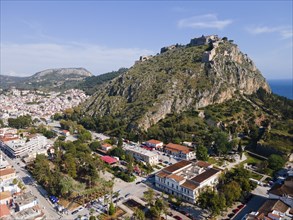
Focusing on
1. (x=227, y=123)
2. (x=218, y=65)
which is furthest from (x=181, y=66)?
(x=227, y=123)

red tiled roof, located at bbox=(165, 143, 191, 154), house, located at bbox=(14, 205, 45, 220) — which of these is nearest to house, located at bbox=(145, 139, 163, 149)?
red tiled roof, located at bbox=(165, 143, 191, 154)

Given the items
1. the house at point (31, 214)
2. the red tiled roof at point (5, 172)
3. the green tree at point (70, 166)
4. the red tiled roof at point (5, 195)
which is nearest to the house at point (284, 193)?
the green tree at point (70, 166)

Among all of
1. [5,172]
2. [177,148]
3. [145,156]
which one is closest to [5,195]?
[5,172]

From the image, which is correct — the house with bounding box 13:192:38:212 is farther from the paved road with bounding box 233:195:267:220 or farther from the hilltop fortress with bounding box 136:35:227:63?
the hilltop fortress with bounding box 136:35:227:63

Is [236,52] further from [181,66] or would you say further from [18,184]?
[18,184]

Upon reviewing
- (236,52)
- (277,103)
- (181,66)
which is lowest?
(277,103)

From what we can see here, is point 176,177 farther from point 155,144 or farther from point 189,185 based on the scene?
point 155,144

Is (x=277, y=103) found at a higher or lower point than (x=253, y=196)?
higher

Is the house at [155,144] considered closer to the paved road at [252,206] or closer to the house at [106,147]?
the house at [106,147]
